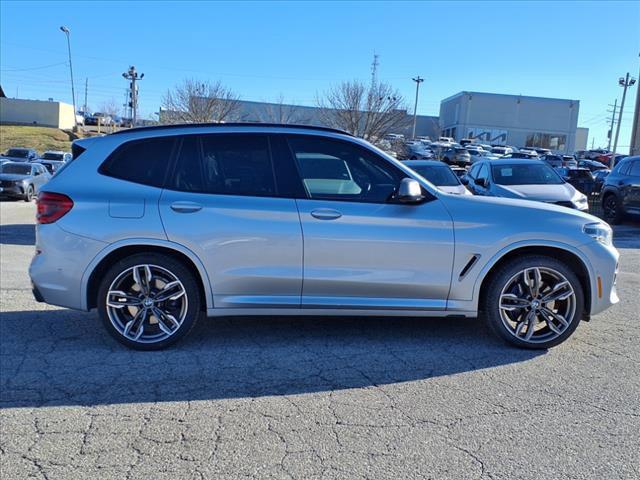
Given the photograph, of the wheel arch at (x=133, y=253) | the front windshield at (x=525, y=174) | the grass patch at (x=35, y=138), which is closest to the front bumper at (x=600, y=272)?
the wheel arch at (x=133, y=253)

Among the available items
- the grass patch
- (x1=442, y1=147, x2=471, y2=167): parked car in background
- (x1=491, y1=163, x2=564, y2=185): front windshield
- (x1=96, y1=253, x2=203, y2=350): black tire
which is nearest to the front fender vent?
(x1=96, y1=253, x2=203, y2=350): black tire

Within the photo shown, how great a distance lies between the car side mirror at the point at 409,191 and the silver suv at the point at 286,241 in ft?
0.04

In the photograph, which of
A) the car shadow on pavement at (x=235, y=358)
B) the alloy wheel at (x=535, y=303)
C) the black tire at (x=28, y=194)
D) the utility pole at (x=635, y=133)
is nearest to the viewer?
the car shadow on pavement at (x=235, y=358)

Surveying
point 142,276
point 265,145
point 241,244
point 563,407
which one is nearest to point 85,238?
point 142,276

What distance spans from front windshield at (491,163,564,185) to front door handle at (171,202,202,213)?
351 inches

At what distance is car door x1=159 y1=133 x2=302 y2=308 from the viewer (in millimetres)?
4270

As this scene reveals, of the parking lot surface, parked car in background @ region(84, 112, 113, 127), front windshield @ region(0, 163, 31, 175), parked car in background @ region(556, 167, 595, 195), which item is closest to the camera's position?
the parking lot surface

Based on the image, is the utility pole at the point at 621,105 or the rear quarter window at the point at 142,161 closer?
the rear quarter window at the point at 142,161

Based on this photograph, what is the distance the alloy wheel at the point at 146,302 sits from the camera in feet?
14.3

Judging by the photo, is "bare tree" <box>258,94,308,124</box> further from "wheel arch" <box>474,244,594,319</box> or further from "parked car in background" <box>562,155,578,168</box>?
"wheel arch" <box>474,244,594,319</box>

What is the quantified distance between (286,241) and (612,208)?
42.9ft

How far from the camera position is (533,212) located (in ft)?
14.7

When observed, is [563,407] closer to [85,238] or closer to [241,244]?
[241,244]

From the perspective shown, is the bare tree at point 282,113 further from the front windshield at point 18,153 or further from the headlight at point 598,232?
the headlight at point 598,232
